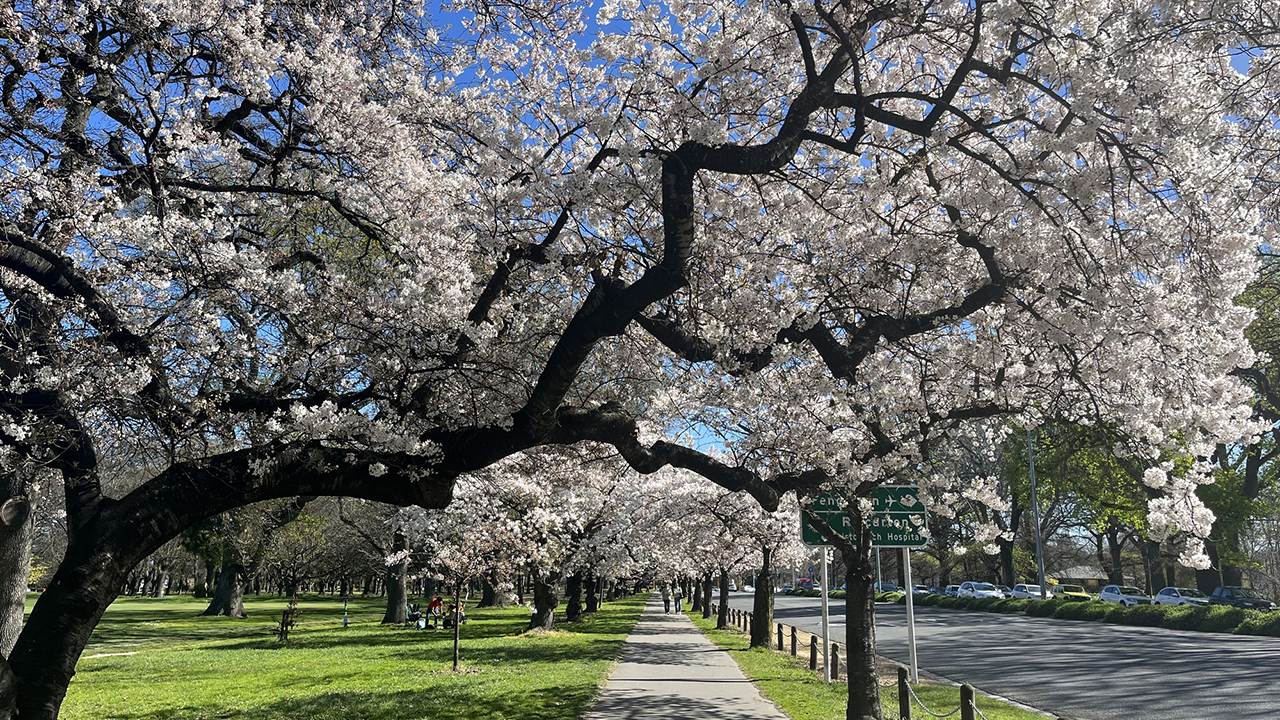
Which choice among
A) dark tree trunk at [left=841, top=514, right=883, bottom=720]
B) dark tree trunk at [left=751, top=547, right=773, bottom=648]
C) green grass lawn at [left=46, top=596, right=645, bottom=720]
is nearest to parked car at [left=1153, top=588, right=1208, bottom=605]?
dark tree trunk at [left=751, top=547, right=773, bottom=648]

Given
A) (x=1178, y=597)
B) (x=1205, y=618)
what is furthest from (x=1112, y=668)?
(x=1178, y=597)

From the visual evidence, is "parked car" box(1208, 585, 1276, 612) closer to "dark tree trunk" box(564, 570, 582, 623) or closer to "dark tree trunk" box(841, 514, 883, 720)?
"dark tree trunk" box(564, 570, 582, 623)

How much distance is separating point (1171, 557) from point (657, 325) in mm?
60008

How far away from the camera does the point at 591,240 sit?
7.79 meters

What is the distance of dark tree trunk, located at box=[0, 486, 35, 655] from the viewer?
823 centimetres

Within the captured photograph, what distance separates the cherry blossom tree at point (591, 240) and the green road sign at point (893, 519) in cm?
215

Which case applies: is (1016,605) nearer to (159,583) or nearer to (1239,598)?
(1239,598)

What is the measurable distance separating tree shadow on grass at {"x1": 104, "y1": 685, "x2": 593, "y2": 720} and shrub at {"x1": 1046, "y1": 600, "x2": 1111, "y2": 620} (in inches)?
1141

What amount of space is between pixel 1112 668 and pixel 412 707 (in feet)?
47.7

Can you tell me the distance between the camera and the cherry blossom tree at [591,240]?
583 cm

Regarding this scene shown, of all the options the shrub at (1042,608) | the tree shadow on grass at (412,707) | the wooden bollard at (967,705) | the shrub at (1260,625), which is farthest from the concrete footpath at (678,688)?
the shrub at (1042,608)

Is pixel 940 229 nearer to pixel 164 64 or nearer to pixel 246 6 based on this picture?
pixel 246 6

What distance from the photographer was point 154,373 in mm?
6344

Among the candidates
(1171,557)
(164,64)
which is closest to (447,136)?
(164,64)
